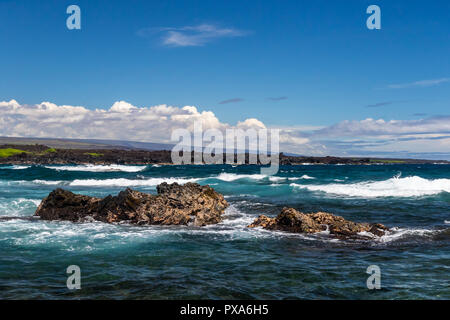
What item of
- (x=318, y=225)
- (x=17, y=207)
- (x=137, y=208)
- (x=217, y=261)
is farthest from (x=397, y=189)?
(x=17, y=207)

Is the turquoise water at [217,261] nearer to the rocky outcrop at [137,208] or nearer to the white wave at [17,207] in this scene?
the rocky outcrop at [137,208]

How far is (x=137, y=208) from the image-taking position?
64.8 feet

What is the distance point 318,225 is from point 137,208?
944cm

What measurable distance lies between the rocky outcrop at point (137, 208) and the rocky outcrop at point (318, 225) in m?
3.52

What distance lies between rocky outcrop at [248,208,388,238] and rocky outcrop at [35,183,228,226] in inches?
139

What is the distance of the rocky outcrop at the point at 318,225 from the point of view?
1622cm

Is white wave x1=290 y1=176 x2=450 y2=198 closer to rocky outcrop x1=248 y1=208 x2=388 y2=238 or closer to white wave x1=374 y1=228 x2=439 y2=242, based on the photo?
white wave x1=374 y1=228 x2=439 y2=242

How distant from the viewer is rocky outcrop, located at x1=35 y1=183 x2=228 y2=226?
1939cm

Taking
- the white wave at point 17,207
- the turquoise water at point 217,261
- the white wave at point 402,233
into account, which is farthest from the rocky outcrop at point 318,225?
the white wave at point 17,207

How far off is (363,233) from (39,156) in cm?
15026

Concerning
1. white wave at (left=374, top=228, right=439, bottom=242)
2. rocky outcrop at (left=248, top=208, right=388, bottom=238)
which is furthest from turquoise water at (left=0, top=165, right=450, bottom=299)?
rocky outcrop at (left=248, top=208, right=388, bottom=238)
